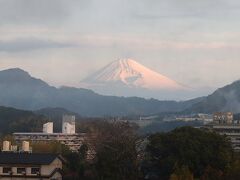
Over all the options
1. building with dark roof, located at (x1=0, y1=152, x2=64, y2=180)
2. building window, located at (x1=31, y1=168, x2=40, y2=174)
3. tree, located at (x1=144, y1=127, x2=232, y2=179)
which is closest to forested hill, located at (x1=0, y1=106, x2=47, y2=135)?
tree, located at (x1=144, y1=127, x2=232, y2=179)

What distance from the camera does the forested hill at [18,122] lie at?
108 meters

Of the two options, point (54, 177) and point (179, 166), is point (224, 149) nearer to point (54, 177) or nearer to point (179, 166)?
point (179, 166)

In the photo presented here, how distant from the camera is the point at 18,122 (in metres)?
113

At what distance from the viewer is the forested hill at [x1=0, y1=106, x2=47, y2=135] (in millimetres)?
108000

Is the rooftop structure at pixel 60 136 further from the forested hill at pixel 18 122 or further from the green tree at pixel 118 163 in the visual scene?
the green tree at pixel 118 163

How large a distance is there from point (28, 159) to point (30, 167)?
0.49 metres

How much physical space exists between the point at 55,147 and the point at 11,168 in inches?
824

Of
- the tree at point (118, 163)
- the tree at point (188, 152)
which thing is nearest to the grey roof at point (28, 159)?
the tree at point (118, 163)

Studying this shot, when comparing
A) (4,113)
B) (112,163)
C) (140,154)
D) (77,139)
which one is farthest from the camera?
(4,113)

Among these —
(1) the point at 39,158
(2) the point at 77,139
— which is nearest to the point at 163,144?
(1) the point at 39,158

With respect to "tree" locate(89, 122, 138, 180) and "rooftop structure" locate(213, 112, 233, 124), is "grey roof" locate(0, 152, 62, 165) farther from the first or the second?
"rooftop structure" locate(213, 112, 233, 124)

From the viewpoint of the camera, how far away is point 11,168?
108 ft

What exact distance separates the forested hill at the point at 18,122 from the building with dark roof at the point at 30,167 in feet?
227

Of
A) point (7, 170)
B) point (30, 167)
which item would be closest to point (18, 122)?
point (7, 170)
